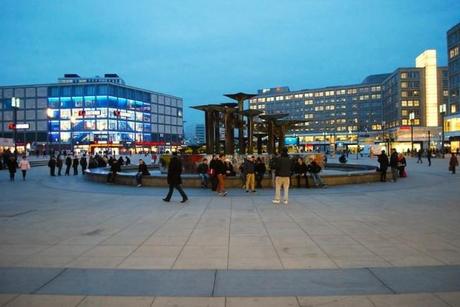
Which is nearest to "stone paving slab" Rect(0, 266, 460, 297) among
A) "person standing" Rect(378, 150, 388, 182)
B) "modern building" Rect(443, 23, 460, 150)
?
"person standing" Rect(378, 150, 388, 182)

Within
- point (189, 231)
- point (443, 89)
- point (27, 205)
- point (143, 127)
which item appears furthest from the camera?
point (143, 127)

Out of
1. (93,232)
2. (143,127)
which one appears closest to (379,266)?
(93,232)

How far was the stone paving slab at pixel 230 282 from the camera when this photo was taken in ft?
16.2

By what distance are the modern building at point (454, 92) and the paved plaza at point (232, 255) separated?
74.0 metres

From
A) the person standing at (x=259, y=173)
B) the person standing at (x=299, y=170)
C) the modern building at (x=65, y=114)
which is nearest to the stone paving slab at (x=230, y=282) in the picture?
the person standing at (x=259, y=173)

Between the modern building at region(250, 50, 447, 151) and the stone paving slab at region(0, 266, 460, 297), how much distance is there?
95239mm

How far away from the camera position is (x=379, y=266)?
6004 millimetres

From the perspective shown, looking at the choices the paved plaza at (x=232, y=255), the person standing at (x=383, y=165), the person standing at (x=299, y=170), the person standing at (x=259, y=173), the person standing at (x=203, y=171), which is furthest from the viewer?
the person standing at (x=383, y=165)

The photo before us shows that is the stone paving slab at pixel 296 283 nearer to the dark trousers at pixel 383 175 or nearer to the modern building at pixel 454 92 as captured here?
the dark trousers at pixel 383 175

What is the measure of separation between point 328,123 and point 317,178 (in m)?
145

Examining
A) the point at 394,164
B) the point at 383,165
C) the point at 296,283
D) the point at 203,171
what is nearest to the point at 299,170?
the point at 203,171

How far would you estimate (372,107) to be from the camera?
150m

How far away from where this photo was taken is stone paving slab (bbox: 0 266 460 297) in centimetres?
495

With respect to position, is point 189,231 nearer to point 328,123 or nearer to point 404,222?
point 404,222
